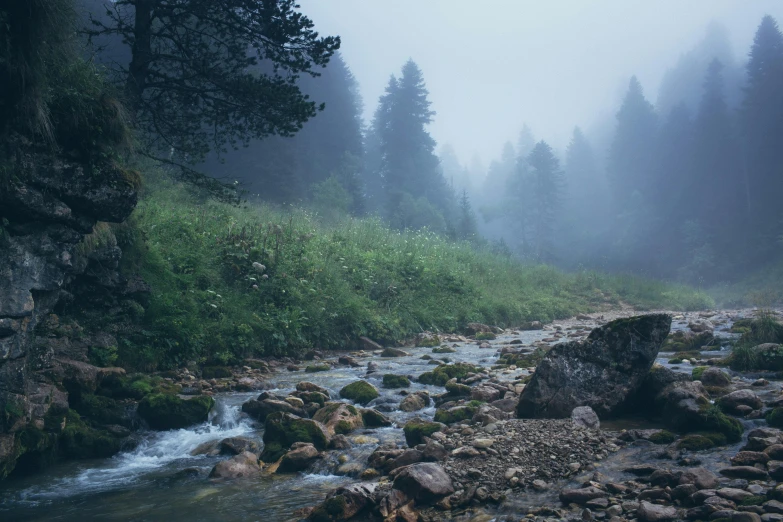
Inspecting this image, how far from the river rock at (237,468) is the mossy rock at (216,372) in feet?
14.1

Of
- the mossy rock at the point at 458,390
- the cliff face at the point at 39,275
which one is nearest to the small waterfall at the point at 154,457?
the cliff face at the point at 39,275

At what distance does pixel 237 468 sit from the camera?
18.5 ft

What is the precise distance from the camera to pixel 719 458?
4.66 meters

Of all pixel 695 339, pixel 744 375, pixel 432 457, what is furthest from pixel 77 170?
pixel 695 339

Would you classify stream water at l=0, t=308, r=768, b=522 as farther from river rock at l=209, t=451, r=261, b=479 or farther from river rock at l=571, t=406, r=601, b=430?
river rock at l=571, t=406, r=601, b=430

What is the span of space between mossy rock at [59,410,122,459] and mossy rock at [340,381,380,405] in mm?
3303

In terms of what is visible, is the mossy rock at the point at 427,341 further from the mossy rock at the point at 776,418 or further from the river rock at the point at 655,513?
the river rock at the point at 655,513

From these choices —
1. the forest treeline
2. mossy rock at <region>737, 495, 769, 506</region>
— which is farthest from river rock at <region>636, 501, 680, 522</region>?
the forest treeline

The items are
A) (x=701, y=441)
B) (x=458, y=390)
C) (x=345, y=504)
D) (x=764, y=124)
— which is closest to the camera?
(x=345, y=504)

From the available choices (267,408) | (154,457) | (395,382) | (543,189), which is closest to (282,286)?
(395,382)

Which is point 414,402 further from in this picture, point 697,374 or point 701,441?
point 697,374

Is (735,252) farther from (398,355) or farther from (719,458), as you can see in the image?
(719,458)

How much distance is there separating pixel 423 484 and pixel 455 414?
2.37m

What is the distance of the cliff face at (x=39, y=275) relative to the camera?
5.38 m
